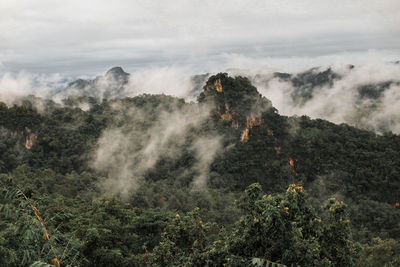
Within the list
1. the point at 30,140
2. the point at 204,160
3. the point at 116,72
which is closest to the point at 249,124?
the point at 204,160

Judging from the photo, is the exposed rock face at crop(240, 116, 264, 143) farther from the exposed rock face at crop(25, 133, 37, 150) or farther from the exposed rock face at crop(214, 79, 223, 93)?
the exposed rock face at crop(25, 133, 37, 150)

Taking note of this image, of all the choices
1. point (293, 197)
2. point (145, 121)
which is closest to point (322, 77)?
point (145, 121)

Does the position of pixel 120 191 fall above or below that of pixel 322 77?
below

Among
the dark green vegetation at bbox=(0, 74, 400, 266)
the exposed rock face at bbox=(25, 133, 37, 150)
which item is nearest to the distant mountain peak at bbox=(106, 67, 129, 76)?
the dark green vegetation at bbox=(0, 74, 400, 266)

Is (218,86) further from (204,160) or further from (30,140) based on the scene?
(30,140)

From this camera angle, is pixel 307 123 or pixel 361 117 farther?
pixel 361 117

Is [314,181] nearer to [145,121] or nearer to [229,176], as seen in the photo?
[229,176]

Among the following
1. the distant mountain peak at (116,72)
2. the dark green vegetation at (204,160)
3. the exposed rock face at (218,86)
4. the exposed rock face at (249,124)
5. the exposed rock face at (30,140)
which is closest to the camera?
the dark green vegetation at (204,160)

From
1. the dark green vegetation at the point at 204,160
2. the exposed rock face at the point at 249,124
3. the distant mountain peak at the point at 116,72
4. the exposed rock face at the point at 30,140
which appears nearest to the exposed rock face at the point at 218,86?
the dark green vegetation at the point at 204,160

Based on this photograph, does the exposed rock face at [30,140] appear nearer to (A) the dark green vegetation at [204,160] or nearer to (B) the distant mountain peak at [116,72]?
(A) the dark green vegetation at [204,160]

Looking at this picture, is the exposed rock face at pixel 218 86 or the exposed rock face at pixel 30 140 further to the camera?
the exposed rock face at pixel 218 86

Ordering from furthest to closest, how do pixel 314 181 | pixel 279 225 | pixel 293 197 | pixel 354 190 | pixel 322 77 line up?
pixel 322 77 → pixel 314 181 → pixel 354 190 → pixel 293 197 → pixel 279 225
